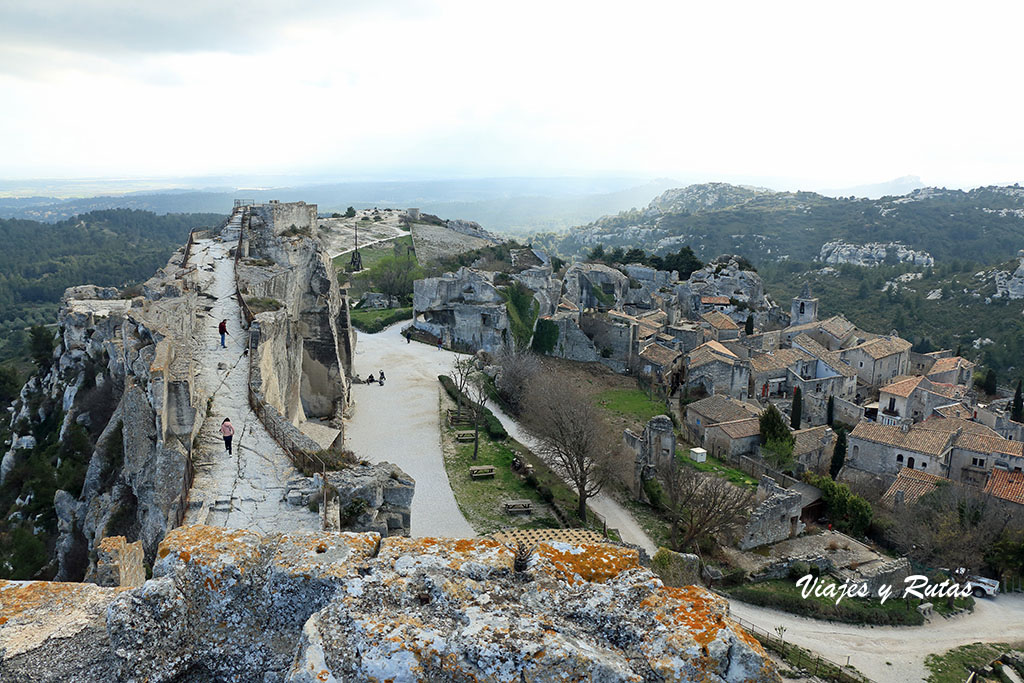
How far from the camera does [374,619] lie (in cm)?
353

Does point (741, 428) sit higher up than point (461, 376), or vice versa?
point (461, 376)

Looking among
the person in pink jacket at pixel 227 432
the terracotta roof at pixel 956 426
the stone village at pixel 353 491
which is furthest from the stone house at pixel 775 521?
the person in pink jacket at pixel 227 432

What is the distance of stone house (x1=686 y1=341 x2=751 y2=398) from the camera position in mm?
40594

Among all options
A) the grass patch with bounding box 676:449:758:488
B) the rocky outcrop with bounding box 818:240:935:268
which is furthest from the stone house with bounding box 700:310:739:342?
the rocky outcrop with bounding box 818:240:935:268

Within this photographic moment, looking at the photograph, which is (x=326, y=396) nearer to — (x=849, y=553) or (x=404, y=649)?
(x=849, y=553)

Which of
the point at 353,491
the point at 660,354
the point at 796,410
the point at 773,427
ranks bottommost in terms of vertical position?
the point at 796,410

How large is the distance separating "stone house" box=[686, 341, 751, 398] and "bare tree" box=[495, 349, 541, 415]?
12893 millimetres

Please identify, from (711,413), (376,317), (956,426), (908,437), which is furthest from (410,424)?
(956,426)

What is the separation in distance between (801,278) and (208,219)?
390 ft

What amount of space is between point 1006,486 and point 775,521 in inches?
460

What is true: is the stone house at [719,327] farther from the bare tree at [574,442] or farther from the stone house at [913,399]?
the bare tree at [574,442]

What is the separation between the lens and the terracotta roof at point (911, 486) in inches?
1079

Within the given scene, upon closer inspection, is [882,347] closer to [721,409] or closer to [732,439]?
[721,409]

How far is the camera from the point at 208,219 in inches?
5571
